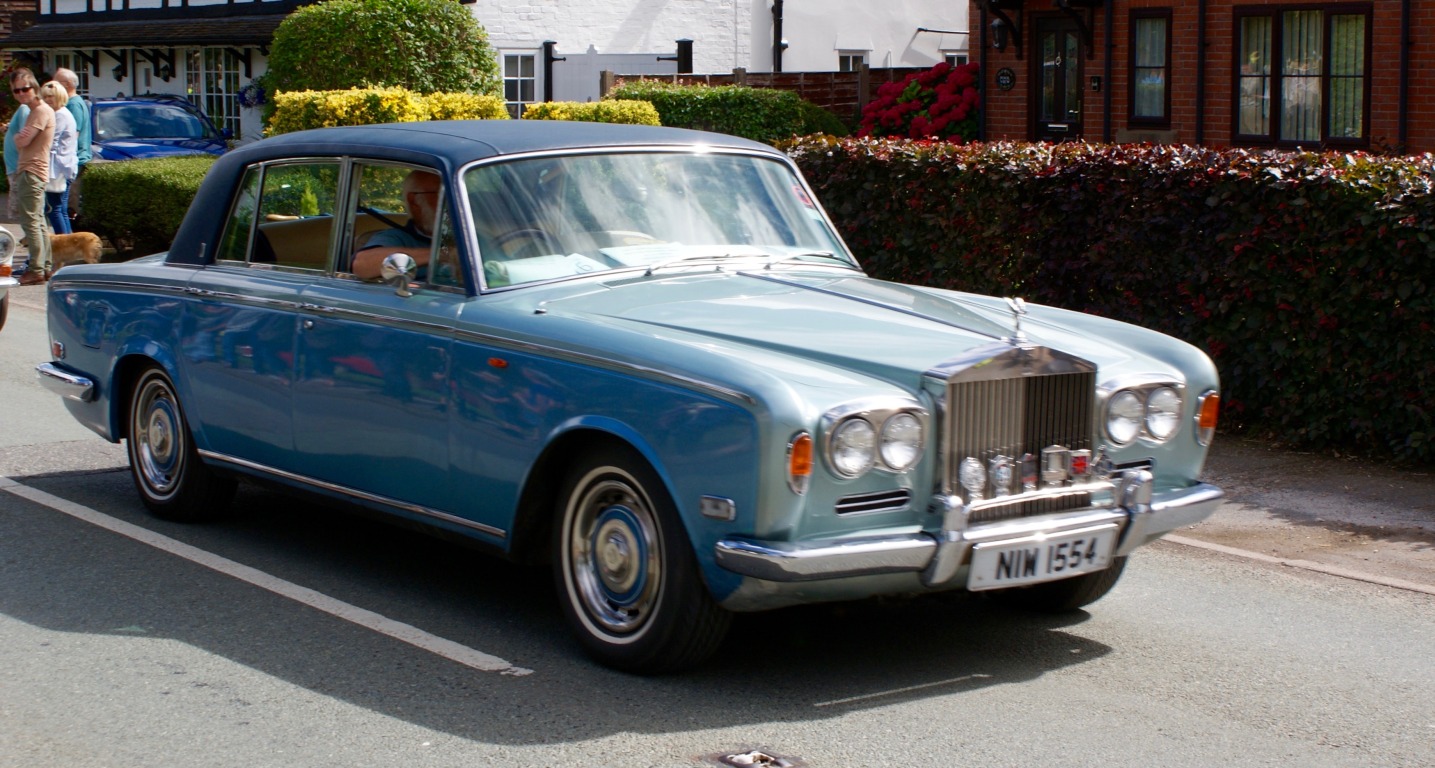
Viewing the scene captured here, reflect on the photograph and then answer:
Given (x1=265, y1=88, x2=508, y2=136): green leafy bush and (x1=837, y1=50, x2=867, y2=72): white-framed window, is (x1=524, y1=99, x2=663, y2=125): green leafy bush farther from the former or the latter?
(x1=837, y1=50, x2=867, y2=72): white-framed window

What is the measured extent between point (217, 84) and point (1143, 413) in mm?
29121

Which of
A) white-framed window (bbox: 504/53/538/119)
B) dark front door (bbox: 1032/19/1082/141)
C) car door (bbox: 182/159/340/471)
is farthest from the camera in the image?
white-framed window (bbox: 504/53/538/119)

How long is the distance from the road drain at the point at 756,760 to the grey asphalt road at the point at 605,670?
51 mm

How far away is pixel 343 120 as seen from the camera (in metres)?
17.0

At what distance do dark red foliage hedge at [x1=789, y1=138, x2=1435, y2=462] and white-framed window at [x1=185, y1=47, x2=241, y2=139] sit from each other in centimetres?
2275

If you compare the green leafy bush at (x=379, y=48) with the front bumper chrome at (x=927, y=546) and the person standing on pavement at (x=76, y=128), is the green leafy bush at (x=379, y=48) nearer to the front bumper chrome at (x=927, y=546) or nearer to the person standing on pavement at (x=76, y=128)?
the person standing on pavement at (x=76, y=128)

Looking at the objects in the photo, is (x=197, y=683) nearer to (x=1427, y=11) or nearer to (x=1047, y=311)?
(x=1047, y=311)

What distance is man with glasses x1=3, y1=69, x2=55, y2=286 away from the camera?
16.2 metres

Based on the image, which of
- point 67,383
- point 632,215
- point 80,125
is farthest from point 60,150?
point 632,215

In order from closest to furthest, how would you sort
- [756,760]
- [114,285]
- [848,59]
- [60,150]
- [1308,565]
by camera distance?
[756,760]
[1308,565]
[114,285]
[60,150]
[848,59]

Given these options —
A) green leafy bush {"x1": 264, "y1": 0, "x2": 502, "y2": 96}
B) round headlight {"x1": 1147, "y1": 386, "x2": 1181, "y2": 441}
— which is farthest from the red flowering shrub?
round headlight {"x1": 1147, "y1": 386, "x2": 1181, "y2": 441}

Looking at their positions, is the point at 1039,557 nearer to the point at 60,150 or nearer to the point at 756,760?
the point at 756,760

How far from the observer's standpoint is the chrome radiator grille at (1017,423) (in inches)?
196

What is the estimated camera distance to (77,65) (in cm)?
3638
